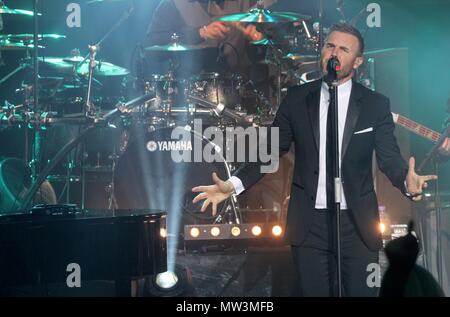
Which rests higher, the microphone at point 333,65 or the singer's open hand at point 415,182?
the microphone at point 333,65

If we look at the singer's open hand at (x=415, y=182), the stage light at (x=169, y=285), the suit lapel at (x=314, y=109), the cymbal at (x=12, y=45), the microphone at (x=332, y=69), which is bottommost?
the stage light at (x=169, y=285)

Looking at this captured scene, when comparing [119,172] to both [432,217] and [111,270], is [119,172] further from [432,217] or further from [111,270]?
[432,217]

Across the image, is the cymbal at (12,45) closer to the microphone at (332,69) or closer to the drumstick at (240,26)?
the drumstick at (240,26)

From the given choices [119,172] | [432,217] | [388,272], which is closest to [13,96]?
[119,172]

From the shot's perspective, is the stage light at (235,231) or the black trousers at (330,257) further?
the stage light at (235,231)

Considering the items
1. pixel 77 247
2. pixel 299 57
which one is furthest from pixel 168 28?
pixel 77 247

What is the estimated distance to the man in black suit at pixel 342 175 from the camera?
14.5 feet

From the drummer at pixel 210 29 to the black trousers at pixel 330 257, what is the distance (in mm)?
3792

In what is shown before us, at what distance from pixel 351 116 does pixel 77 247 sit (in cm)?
219

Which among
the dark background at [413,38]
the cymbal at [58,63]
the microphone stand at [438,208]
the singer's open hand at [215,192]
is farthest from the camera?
the dark background at [413,38]

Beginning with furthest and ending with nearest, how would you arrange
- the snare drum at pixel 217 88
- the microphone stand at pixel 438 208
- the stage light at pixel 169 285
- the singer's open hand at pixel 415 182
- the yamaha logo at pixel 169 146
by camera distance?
1. the snare drum at pixel 217 88
2. the yamaha logo at pixel 169 146
3. the microphone stand at pixel 438 208
4. the stage light at pixel 169 285
5. the singer's open hand at pixel 415 182

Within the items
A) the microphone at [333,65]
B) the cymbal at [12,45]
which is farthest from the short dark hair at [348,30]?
the cymbal at [12,45]

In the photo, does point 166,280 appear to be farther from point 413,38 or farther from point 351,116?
point 413,38

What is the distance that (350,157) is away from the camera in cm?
450
